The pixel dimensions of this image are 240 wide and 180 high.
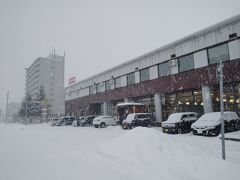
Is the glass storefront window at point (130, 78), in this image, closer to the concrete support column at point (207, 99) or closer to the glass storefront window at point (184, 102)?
the glass storefront window at point (184, 102)

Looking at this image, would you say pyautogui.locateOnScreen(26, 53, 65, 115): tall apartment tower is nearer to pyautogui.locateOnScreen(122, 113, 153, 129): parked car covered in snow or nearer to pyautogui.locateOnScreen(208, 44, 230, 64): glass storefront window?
pyautogui.locateOnScreen(122, 113, 153, 129): parked car covered in snow

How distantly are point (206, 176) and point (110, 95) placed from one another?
32.0 meters

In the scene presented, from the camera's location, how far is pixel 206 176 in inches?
230

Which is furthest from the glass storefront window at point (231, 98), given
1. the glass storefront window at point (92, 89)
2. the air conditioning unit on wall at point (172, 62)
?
the glass storefront window at point (92, 89)

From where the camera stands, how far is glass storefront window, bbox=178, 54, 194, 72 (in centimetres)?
2378

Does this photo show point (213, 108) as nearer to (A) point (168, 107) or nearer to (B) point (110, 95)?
(A) point (168, 107)

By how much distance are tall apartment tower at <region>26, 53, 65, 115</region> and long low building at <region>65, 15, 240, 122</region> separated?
8091cm

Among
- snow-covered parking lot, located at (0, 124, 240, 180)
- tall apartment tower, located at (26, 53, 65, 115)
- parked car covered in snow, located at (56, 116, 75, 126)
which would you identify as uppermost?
tall apartment tower, located at (26, 53, 65, 115)

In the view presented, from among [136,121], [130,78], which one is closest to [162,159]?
[136,121]

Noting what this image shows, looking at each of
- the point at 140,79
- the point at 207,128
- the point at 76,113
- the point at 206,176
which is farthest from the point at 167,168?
the point at 76,113

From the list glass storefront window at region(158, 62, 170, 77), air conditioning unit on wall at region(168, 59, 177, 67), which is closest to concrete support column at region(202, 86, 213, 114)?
air conditioning unit on wall at region(168, 59, 177, 67)

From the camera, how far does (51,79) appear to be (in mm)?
114500

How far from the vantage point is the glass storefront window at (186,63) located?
78.0ft

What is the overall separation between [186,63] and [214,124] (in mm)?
10816
